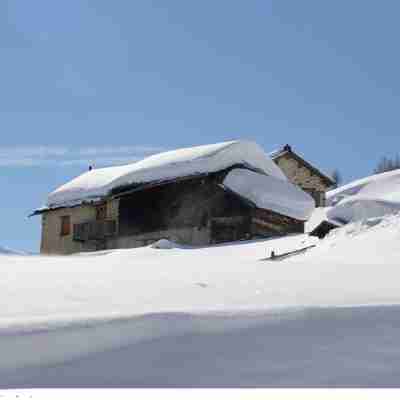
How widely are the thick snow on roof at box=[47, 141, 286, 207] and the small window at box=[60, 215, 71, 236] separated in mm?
608

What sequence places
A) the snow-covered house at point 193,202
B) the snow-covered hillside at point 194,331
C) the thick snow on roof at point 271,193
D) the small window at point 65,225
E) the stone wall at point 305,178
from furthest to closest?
the stone wall at point 305,178, the small window at point 65,225, the thick snow on roof at point 271,193, the snow-covered house at point 193,202, the snow-covered hillside at point 194,331

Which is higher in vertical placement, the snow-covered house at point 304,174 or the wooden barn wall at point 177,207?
the snow-covered house at point 304,174

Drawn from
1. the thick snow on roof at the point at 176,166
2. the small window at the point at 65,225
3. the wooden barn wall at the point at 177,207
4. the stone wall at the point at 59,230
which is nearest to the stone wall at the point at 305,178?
the thick snow on roof at the point at 176,166

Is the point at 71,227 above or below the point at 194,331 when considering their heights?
above

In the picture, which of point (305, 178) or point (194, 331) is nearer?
point (194, 331)

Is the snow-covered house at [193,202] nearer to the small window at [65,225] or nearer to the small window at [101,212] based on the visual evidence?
the small window at [101,212]

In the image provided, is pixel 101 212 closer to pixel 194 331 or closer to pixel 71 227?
pixel 71 227

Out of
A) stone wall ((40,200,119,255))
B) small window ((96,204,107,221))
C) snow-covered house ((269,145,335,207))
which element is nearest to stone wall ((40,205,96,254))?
stone wall ((40,200,119,255))

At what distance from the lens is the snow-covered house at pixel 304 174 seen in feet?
109

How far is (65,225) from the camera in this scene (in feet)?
92.3

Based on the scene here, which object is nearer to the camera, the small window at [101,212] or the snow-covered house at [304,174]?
the small window at [101,212]

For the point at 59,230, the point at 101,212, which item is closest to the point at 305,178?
the point at 101,212

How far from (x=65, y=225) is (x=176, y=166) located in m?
6.02
